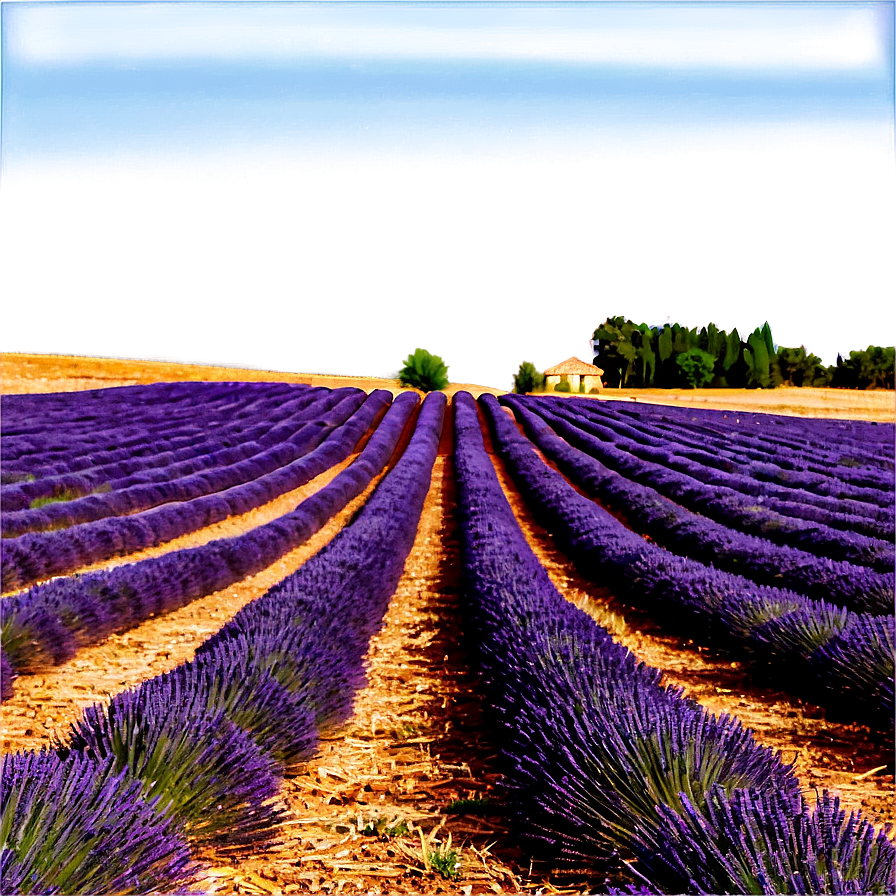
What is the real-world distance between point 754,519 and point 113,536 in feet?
24.6

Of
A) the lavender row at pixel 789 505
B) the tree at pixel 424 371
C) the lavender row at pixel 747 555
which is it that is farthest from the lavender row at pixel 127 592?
the tree at pixel 424 371

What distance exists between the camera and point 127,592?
18.4 feet

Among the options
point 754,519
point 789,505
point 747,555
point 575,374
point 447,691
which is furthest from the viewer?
point 575,374

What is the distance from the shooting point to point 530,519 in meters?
10.5

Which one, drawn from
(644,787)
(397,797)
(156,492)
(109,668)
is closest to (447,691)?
(397,797)

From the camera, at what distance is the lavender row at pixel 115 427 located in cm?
1345

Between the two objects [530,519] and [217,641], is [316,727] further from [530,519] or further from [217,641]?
[530,519]

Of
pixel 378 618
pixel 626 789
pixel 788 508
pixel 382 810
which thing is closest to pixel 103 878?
pixel 382 810

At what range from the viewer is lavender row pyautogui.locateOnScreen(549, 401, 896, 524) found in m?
8.75

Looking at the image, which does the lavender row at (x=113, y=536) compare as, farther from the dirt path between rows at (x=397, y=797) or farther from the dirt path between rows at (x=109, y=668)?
the dirt path between rows at (x=397, y=797)

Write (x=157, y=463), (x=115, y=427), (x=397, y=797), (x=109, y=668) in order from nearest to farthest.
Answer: (x=397, y=797)
(x=109, y=668)
(x=157, y=463)
(x=115, y=427)

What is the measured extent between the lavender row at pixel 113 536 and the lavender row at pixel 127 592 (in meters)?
1.15

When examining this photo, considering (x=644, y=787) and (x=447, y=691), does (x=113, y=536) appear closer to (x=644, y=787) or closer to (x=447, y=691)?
(x=447, y=691)

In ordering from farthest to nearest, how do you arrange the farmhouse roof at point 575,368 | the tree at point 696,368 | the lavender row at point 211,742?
1. the farmhouse roof at point 575,368
2. the tree at point 696,368
3. the lavender row at point 211,742
